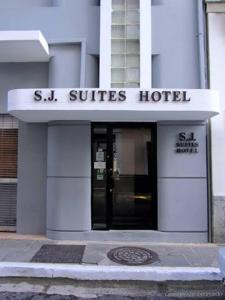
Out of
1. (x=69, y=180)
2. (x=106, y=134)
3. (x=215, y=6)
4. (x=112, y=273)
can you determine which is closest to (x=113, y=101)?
(x=106, y=134)

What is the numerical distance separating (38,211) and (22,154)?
4.36 feet

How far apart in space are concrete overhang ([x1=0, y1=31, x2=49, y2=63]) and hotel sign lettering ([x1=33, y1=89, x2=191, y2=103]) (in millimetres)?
1369

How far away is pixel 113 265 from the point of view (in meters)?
6.08

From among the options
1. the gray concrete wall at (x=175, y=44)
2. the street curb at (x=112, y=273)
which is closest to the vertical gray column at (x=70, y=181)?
the street curb at (x=112, y=273)

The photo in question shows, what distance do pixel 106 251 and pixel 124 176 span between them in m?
1.80

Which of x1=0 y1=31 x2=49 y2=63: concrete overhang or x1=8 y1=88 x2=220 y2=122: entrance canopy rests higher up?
x1=0 y1=31 x2=49 y2=63: concrete overhang

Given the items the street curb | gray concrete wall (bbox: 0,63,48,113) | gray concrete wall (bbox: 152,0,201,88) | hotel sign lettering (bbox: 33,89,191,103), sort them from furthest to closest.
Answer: gray concrete wall (bbox: 0,63,48,113)
gray concrete wall (bbox: 152,0,201,88)
hotel sign lettering (bbox: 33,89,191,103)
the street curb

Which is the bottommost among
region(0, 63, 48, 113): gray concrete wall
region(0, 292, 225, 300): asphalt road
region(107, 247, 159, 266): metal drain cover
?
region(0, 292, 225, 300): asphalt road

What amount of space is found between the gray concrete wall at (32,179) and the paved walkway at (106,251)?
354 millimetres

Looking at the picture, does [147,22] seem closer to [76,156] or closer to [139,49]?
[139,49]

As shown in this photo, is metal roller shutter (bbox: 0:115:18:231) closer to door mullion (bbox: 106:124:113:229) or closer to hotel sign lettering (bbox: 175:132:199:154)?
door mullion (bbox: 106:124:113:229)

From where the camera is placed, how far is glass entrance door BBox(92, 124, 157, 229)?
26.0 ft

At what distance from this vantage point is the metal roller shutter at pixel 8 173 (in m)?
8.34

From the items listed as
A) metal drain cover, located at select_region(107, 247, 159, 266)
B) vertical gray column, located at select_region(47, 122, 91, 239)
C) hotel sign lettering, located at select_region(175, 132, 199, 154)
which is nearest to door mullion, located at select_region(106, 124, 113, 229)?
vertical gray column, located at select_region(47, 122, 91, 239)
